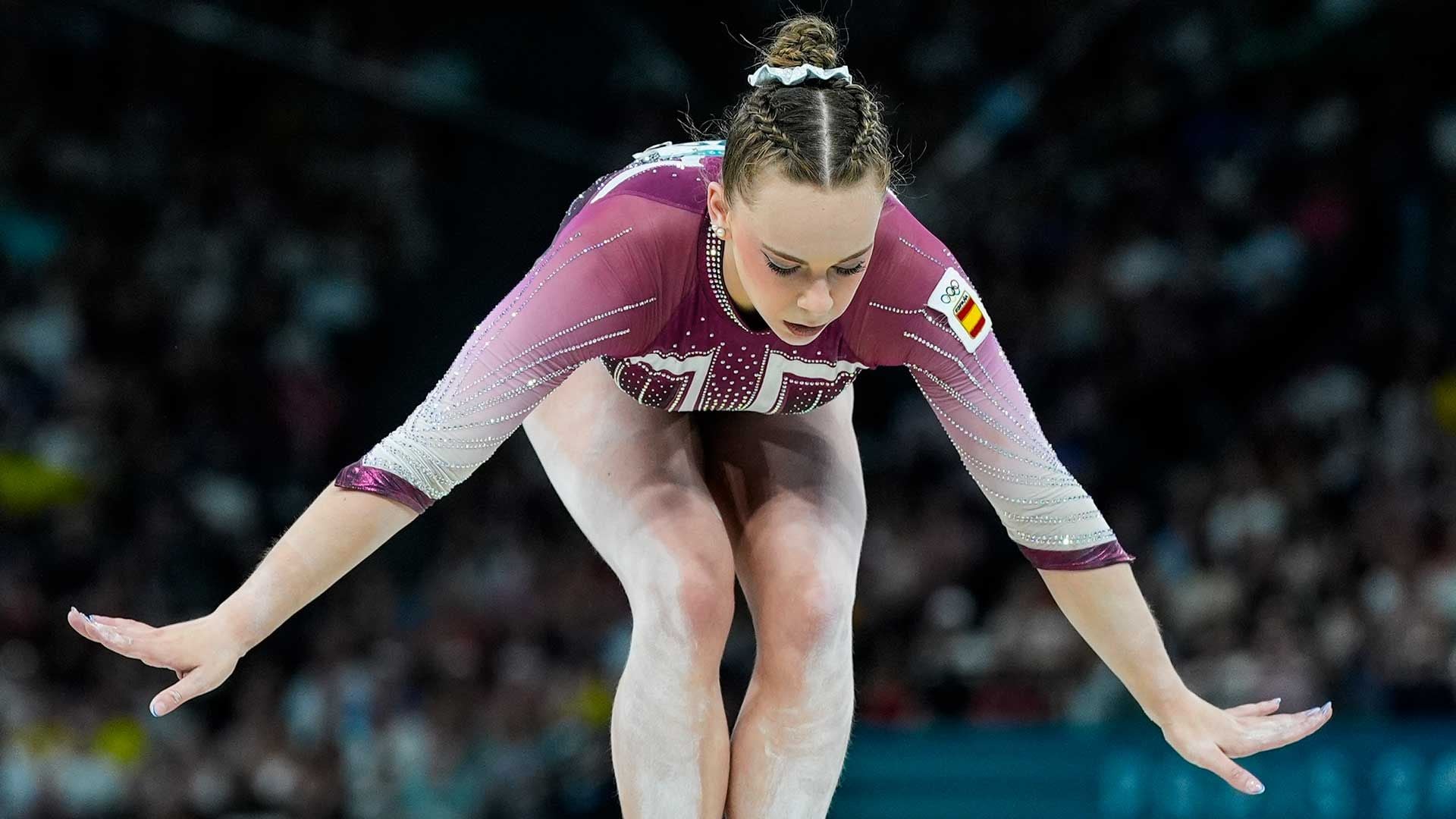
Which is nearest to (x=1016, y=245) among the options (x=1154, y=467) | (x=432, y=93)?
(x=1154, y=467)

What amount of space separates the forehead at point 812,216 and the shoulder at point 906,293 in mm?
195

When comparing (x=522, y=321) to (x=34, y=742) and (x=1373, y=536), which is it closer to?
(x=1373, y=536)

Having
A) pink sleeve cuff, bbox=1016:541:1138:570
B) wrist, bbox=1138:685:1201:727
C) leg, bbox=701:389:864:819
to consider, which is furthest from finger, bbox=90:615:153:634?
wrist, bbox=1138:685:1201:727

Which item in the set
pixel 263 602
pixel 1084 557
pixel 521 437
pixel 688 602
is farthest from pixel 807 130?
pixel 521 437

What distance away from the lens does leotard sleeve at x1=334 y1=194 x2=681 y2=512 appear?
2627 millimetres

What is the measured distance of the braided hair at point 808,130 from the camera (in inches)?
101

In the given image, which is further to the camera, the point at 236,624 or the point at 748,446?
the point at 748,446

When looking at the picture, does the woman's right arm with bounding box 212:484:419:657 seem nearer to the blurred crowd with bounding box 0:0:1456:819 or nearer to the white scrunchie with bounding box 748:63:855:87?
the white scrunchie with bounding box 748:63:855:87

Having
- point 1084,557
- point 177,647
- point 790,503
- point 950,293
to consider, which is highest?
point 950,293

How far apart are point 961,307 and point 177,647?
1.36 m

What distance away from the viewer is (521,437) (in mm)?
8352

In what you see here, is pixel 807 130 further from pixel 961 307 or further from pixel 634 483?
pixel 634 483

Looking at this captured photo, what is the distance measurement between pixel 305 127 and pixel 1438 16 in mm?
5577

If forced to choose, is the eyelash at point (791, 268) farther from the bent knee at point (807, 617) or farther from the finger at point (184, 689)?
the finger at point (184, 689)
